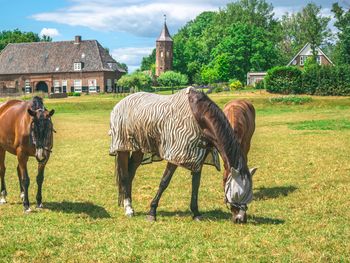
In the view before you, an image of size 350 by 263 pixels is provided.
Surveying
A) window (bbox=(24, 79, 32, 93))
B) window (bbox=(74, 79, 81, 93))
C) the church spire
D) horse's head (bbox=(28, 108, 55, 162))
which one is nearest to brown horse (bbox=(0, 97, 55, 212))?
horse's head (bbox=(28, 108, 55, 162))

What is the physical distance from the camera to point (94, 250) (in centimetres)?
748

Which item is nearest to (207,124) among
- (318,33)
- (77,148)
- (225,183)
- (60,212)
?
(225,183)

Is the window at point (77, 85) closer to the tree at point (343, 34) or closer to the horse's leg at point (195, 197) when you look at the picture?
the tree at point (343, 34)

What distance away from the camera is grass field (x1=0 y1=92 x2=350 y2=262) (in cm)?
730

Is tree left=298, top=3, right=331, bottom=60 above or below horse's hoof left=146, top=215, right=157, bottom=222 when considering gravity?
above

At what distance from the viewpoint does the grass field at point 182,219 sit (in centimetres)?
730

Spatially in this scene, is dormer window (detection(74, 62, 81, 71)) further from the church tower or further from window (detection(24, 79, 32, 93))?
the church tower

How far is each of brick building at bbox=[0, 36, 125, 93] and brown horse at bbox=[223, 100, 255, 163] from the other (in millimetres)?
82125

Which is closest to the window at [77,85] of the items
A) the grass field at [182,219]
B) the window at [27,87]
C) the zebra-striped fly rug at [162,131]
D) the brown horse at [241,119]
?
the window at [27,87]

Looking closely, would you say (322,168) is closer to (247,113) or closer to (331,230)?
(247,113)

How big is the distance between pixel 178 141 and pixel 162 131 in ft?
1.57

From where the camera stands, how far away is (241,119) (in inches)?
447

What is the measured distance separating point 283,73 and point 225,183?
56.0m

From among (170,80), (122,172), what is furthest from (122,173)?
(170,80)
